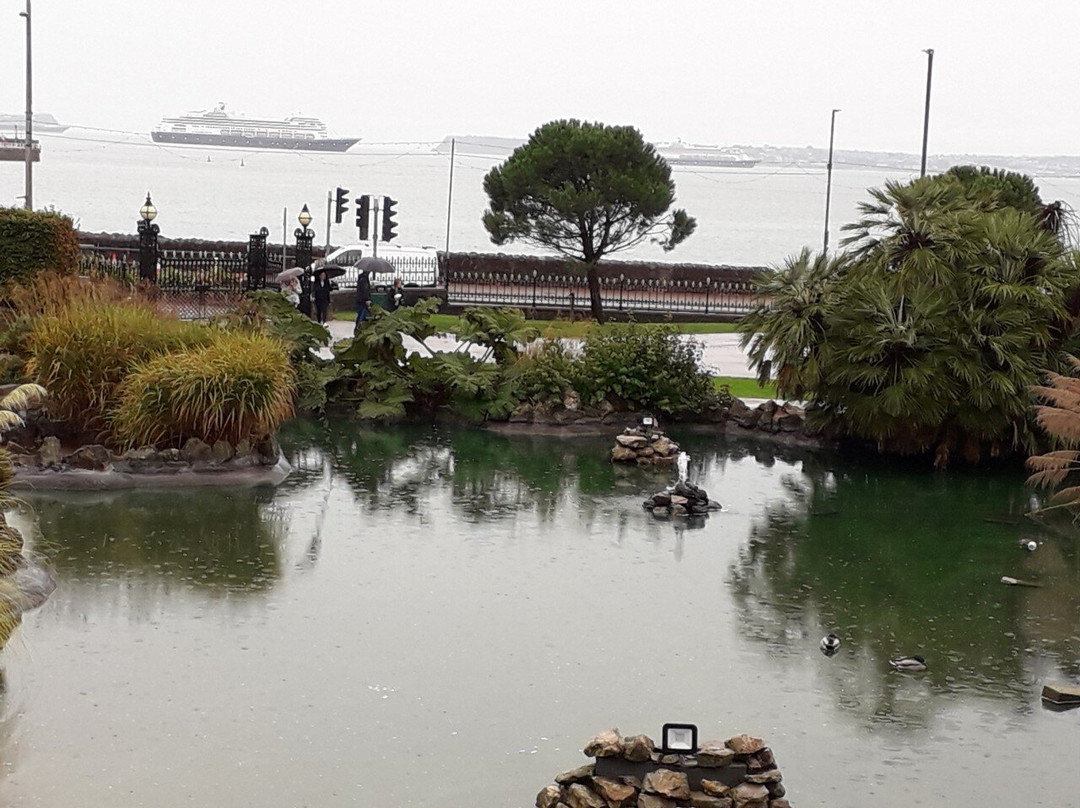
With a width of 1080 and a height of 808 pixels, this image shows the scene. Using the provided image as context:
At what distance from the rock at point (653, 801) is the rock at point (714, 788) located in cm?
18

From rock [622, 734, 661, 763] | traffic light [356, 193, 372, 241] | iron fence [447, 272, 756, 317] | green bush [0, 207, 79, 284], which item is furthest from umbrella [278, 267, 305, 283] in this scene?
rock [622, 734, 661, 763]

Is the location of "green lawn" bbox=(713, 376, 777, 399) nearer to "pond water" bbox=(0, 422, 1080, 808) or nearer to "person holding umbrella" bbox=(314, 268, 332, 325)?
"pond water" bbox=(0, 422, 1080, 808)

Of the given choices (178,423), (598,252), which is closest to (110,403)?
(178,423)

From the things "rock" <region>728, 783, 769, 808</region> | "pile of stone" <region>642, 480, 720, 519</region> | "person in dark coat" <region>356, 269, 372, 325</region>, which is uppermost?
"person in dark coat" <region>356, 269, 372, 325</region>

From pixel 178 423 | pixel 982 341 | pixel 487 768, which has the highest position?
pixel 982 341

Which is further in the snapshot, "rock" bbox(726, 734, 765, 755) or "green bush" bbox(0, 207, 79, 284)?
"green bush" bbox(0, 207, 79, 284)

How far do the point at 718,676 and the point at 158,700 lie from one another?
11.8 ft

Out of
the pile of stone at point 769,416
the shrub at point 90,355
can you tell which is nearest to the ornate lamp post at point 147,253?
the shrub at point 90,355

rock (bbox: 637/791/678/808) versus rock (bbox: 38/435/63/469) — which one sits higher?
rock (bbox: 38/435/63/469)

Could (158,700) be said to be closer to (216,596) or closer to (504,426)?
(216,596)

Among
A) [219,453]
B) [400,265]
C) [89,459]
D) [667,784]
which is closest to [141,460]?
[89,459]

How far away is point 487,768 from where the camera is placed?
27.4ft

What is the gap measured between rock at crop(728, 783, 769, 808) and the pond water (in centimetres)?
59

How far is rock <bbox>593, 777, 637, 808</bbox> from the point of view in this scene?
757cm
